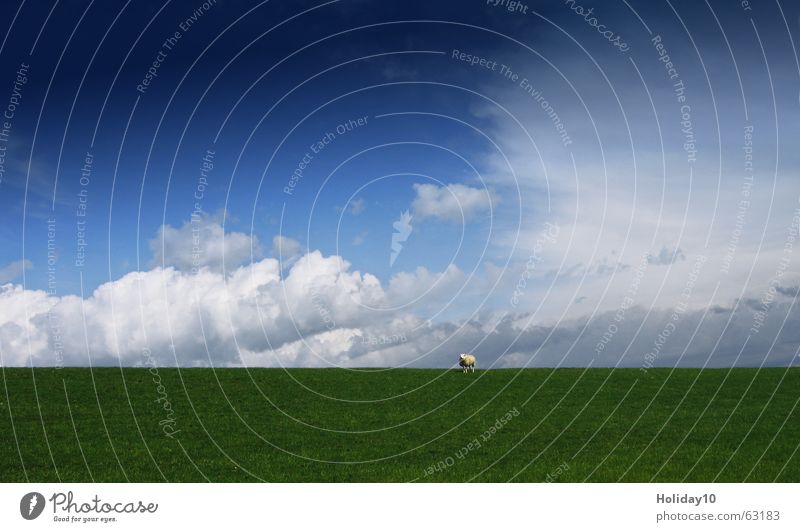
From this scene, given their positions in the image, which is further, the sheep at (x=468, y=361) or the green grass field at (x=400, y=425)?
the sheep at (x=468, y=361)

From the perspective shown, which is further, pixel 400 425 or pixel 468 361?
pixel 468 361

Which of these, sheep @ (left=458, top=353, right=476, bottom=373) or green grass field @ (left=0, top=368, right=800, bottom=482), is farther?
sheep @ (left=458, top=353, right=476, bottom=373)

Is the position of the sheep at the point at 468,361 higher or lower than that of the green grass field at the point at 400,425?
higher

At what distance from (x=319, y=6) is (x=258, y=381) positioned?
26242mm

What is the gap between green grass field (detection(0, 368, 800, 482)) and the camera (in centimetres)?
2270

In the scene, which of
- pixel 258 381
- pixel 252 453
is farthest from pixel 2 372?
pixel 252 453

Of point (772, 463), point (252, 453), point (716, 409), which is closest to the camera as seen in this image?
point (772, 463)

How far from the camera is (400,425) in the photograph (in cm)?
3084

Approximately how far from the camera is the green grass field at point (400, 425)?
74.5ft

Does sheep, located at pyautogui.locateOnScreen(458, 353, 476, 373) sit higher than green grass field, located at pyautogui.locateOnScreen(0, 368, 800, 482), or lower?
higher

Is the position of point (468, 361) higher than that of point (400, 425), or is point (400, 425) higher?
point (468, 361)
